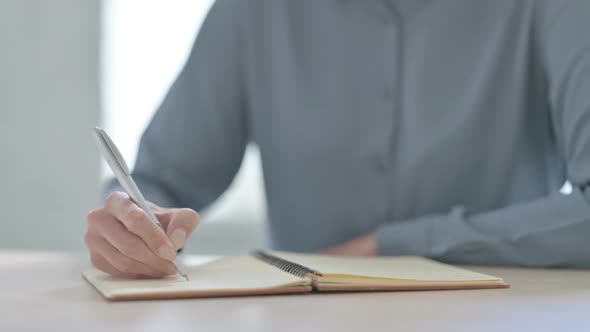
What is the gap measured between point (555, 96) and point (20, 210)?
70.3 inches

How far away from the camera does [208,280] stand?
716 mm

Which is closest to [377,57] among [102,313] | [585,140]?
[585,140]

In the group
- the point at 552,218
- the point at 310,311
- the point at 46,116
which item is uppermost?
the point at 46,116

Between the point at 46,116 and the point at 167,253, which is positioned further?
the point at 46,116

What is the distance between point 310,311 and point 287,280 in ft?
0.32

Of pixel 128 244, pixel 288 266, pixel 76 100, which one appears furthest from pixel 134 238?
pixel 76 100

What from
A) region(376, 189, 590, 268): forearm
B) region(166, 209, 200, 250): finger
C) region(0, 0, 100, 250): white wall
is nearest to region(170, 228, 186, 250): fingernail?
region(166, 209, 200, 250): finger

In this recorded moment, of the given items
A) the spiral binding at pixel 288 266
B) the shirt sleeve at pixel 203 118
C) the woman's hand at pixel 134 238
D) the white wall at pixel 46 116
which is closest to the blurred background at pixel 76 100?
the white wall at pixel 46 116

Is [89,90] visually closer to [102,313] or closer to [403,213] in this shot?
[403,213]

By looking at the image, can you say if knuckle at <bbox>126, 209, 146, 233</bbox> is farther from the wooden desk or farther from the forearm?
the forearm

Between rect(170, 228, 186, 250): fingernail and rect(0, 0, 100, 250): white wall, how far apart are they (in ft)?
5.49

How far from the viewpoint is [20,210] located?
232 centimetres

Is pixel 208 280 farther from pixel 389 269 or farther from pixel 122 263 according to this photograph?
pixel 389 269

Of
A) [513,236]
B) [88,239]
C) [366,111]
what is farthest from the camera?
[366,111]
